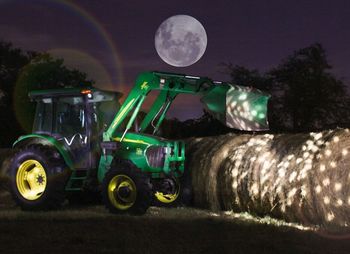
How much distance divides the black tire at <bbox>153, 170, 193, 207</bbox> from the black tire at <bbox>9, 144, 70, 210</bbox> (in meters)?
2.06

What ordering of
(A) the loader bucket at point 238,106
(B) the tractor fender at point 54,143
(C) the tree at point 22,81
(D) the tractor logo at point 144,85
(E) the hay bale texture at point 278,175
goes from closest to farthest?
(E) the hay bale texture at point 278,175
(A) the loader bucket at point 238,106
(D) the tractor logo at point 144,85
(B) the tractor fender at point 54,143
(C) the tree at point 22,81

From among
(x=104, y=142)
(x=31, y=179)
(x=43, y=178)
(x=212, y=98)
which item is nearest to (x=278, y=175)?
(x=212, y=98)

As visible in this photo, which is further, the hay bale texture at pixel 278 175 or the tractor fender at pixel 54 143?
the tractor fender at pixel 54 143

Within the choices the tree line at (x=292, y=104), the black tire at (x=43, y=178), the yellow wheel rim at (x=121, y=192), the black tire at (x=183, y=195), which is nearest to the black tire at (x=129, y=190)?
the yellow wheel rim at (x=121, y=192)

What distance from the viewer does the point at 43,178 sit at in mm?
12766

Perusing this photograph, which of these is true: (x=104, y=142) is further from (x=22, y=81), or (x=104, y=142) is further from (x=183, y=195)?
(x=22, y=81)

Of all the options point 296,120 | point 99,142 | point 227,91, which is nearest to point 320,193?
point 227,91

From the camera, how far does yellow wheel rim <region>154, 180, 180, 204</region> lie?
13227 millimetres

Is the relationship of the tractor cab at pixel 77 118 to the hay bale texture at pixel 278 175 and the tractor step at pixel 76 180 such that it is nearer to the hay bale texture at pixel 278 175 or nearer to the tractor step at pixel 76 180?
the tractor step at pixel 76 180

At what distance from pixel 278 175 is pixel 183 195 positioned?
10.7ft

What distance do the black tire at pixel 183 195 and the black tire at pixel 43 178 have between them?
2.06 meters

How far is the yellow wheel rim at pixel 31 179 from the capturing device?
12766 millimetres

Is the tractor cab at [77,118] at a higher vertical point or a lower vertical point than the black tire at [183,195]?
higher

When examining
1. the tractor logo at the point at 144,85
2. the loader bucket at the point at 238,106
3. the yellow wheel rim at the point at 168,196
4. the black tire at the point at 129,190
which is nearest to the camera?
the black tire at the point at 129,190
